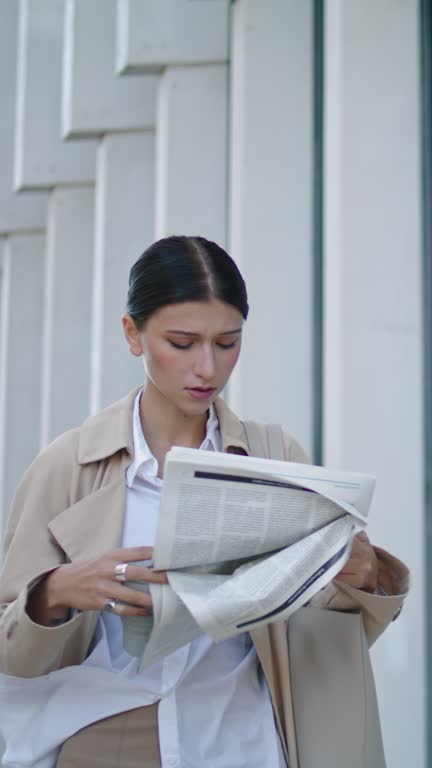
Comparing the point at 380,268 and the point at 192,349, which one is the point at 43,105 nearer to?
the point at 380,268

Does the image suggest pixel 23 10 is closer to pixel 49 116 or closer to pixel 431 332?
pixel 49 116

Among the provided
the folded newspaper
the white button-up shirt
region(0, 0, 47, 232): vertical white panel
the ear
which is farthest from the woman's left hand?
region(0, 0, 47, 232): vertical white panel

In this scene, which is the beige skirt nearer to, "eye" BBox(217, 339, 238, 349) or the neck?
the neck

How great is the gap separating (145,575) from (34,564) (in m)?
0.30

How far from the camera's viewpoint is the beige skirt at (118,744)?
206 centimetres

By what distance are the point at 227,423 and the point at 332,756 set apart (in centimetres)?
64

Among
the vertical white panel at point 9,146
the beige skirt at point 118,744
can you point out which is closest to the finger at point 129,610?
the beige skirt at point 118,744

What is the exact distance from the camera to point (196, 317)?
2.15 meters

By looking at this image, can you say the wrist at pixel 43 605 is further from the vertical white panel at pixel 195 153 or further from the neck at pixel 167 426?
the vertical white panel at pixel 195 153

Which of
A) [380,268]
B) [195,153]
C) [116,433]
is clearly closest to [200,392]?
[116,433]

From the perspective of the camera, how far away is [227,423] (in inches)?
90.1

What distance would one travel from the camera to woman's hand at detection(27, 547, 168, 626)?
1.90 m

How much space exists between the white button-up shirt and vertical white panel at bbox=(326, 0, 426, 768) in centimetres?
150

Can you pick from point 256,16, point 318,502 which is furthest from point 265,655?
point 256,16
